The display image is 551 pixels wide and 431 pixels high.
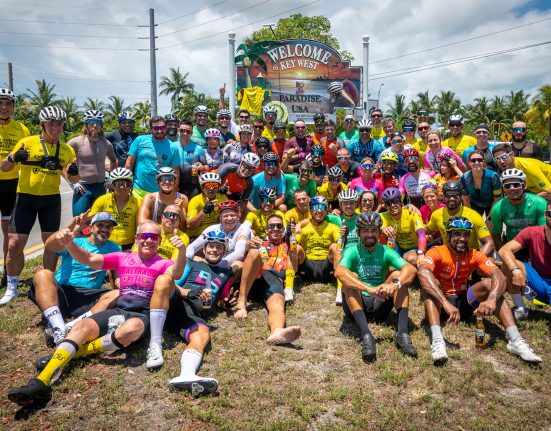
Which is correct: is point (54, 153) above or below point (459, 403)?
above

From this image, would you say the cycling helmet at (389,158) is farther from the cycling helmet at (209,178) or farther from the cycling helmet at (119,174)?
the cycling helmet at (119,174)

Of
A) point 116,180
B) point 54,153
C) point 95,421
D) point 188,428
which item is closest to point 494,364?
point 188,428

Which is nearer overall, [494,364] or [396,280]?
[494,364]

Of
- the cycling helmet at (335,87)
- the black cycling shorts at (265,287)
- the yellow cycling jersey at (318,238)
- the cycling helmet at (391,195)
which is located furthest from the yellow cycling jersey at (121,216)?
the cycling helmet at (335,87)

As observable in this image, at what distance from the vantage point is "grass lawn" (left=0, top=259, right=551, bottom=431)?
4258 mm

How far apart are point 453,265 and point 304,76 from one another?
802 inches

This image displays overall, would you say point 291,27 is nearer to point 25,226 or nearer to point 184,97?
point 184,97

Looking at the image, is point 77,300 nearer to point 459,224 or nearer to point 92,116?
point 92,116

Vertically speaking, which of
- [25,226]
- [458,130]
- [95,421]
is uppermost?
[458,130]

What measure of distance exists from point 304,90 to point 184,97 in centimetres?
4655

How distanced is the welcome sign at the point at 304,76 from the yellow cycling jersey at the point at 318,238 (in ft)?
57.1

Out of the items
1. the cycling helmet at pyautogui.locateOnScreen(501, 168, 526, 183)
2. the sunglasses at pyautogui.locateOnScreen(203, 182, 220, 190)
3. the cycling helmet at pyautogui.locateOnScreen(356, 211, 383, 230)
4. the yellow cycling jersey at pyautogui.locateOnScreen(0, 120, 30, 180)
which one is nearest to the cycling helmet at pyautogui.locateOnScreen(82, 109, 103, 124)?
the yellow cycling jersey at pyautogui.locateOnScreen(0, 120, 30, 180)

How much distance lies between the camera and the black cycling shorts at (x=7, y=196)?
798 centimetres

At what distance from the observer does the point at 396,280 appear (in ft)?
19.1
